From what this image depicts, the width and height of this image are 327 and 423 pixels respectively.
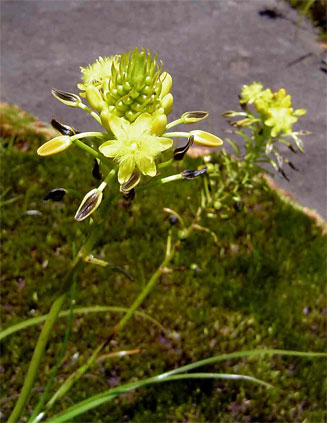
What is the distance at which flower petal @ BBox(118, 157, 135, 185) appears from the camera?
108 centimetres

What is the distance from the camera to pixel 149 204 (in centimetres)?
341

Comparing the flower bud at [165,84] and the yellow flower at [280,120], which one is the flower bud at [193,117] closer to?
the flower bud at [165,84]

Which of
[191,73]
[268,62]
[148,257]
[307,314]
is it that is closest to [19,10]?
[191,73]

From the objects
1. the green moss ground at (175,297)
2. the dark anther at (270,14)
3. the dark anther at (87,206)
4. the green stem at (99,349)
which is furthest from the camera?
the dark anther at (270,14)

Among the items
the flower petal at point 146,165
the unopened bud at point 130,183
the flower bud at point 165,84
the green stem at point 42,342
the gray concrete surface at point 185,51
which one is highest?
the flower bud at point 165,84

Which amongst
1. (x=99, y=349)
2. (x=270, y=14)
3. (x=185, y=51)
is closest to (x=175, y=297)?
(x=99, y=349)

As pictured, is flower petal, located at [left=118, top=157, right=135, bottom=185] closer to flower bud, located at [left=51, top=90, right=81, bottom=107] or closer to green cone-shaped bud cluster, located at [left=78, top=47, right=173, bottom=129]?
green cone-shaped bud cluster, located at [left=78, top=47, right=173, bottom=129]

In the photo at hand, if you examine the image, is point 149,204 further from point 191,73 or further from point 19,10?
point 19,10

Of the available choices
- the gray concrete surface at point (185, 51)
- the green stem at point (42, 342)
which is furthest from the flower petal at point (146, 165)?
the gray concrete surface at point (185, 51)

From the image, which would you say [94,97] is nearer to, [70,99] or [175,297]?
[70,99]

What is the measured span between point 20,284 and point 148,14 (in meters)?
4.32

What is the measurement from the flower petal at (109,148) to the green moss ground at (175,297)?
1.69 m

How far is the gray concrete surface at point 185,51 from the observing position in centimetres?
468

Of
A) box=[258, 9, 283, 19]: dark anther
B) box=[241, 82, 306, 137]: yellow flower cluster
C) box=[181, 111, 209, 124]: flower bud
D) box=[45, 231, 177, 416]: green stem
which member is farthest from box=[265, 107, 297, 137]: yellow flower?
box=[258, 9, 283, 19]: dark anther
